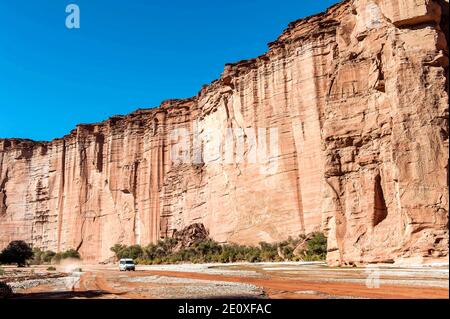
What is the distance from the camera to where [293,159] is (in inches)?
1686

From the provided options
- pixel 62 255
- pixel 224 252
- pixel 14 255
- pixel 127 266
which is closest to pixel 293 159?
pixel 224 252

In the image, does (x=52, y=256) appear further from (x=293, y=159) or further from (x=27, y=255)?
(x=293, y=159)

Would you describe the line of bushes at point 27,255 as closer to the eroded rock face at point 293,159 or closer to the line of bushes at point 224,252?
the eroded rock face at point 293,159

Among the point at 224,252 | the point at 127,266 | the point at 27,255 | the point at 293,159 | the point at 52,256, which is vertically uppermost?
the point at 293,159

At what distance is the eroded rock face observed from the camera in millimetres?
19484

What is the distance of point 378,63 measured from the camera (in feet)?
73.0

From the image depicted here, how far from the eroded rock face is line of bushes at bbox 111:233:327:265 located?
221 centimetres

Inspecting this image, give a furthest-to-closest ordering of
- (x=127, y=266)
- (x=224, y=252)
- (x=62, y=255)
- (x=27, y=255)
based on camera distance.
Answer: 1. (x=62, y=255)
2. (x=27, y=255)
3. (x=224, y=252)
4. (x=127, y=266)

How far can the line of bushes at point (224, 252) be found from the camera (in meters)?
34.0

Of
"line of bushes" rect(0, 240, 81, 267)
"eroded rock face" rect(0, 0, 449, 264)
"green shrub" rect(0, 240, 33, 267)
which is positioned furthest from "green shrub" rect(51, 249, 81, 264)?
"green shrub" rect(0, 240, 33, 267)

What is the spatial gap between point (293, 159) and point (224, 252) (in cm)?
1043


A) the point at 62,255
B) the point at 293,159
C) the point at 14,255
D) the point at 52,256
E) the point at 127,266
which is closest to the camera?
the point at 127,266
